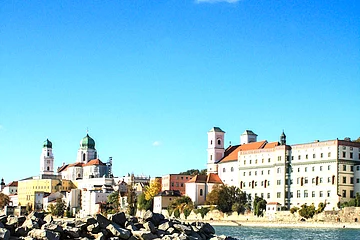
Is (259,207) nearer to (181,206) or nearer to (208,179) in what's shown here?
(181,206)

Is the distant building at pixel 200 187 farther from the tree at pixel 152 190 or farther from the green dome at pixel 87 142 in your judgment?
the green dome at pixel 87 142

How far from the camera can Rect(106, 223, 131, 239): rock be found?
801 inches

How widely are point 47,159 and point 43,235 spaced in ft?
426

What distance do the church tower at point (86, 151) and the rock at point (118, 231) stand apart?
407ft

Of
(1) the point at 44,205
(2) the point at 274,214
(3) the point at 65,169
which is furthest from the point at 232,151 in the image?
(3) the point at 65,169

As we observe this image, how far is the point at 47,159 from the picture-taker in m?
147

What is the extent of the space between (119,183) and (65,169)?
28284 mm

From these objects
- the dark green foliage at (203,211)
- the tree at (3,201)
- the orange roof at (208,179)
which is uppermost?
the orange roof at (208,179)

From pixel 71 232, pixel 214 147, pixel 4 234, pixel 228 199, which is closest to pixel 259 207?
pixel 228 199

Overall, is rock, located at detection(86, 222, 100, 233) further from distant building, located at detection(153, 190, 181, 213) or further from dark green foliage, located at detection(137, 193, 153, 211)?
dark green foliage, located at detection(137, 193, 153, 211)

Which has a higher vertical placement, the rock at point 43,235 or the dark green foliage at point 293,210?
the rock at point 43,235

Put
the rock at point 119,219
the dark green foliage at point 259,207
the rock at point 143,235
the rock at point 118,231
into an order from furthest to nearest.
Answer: the dark green foliage at point 259,207, the rock at point 119,219, the rock at point 143,235, the rock at point 118,231

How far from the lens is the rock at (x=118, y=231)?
20.3 meters

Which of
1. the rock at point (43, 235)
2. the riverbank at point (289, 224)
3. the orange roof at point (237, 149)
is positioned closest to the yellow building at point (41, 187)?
the orange roof at point (237, 149)
